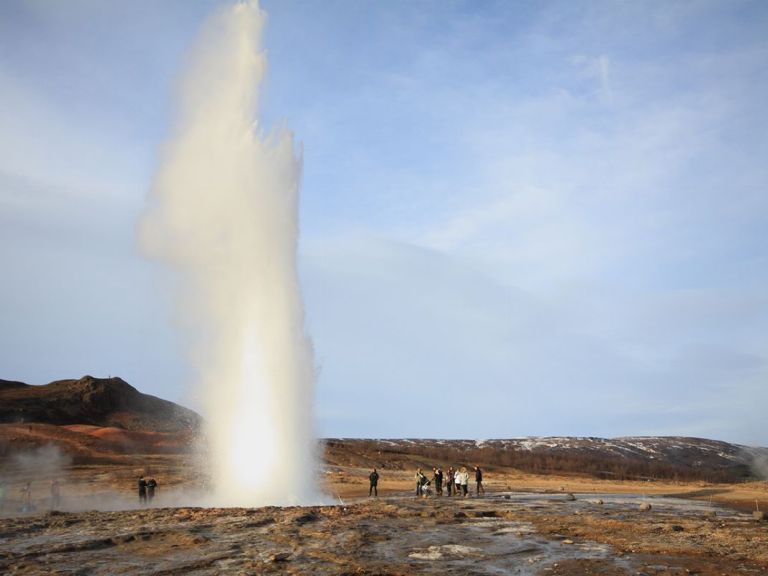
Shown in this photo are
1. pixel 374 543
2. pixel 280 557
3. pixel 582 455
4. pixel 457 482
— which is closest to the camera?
pixel 280 557

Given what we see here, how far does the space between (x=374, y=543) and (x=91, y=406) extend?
6089 centimetres

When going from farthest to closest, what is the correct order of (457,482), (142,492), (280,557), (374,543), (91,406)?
(91,406) → (457,482) → (142,492) → (374,543) → (280,557)

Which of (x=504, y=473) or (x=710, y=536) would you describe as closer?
(x=710, y=536)

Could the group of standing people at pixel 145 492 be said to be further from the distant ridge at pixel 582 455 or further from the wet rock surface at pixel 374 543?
the distant ridge at pixel 582 455

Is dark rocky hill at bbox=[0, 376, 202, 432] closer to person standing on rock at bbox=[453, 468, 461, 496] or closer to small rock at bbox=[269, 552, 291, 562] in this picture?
person standing on rock at bbox=[453, 468, 461, 496]

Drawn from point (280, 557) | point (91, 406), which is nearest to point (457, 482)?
point (280, 557)

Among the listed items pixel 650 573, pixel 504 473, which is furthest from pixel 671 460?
pixel 650 573

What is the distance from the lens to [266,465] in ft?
75.1

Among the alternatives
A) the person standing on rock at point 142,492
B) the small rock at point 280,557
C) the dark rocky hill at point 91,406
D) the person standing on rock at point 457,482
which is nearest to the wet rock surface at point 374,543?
the small rock at point 280,557

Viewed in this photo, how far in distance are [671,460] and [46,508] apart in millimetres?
104402

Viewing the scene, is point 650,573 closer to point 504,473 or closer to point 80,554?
point 80,554

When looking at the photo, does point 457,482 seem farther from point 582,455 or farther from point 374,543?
point 582,455

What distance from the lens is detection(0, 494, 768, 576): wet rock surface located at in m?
11.4

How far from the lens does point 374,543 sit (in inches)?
550
